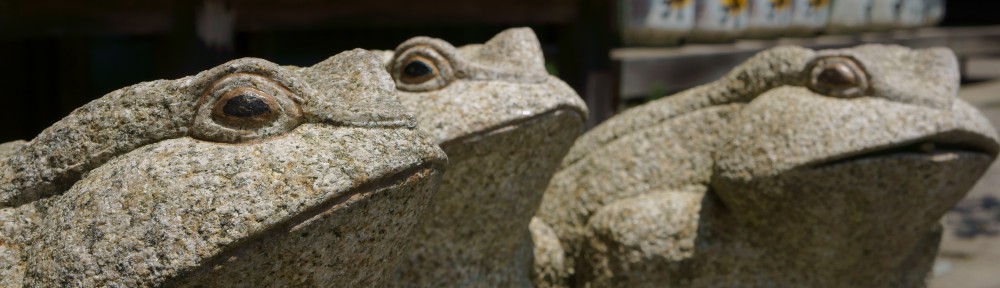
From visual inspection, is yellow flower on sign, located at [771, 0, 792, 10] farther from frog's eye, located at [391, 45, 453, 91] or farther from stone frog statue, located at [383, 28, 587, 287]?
frog's eye, located at [391, 45, 453, 91]

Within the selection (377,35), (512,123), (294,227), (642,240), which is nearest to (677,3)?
(377,35)

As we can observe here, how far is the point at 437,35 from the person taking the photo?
7.52 m

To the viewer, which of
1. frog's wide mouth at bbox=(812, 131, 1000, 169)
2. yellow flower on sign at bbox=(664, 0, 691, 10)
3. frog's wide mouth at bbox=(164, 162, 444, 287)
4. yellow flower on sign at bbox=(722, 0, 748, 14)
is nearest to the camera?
frog's wide mouth at bbox=(164, 162, 444, 287)

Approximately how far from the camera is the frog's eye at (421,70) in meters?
3.27

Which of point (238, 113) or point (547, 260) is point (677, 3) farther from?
point (238, 113)

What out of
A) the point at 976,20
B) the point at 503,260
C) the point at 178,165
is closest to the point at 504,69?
the point at 503,260

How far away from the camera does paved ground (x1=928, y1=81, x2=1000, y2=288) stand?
5332 millimetres

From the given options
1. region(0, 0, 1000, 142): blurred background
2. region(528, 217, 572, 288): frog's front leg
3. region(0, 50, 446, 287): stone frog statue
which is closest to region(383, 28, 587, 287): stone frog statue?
region(528, 217, 572, 288): frog's front leg

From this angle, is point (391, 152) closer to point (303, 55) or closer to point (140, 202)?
point (140, 202)

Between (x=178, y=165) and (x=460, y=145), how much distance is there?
3.66 ft

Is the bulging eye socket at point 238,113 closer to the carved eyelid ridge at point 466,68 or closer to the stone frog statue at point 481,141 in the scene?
the stone frog statue at point 481,141

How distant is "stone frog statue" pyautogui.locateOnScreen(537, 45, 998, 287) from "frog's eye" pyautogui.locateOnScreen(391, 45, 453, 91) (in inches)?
37.7

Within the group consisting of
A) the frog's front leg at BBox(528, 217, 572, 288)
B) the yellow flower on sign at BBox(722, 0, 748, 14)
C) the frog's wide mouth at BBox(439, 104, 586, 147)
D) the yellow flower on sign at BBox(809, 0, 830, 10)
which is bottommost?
the frog's front leg at BBox(528, 217, 572, 288)

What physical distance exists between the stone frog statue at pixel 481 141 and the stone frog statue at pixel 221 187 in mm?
747
